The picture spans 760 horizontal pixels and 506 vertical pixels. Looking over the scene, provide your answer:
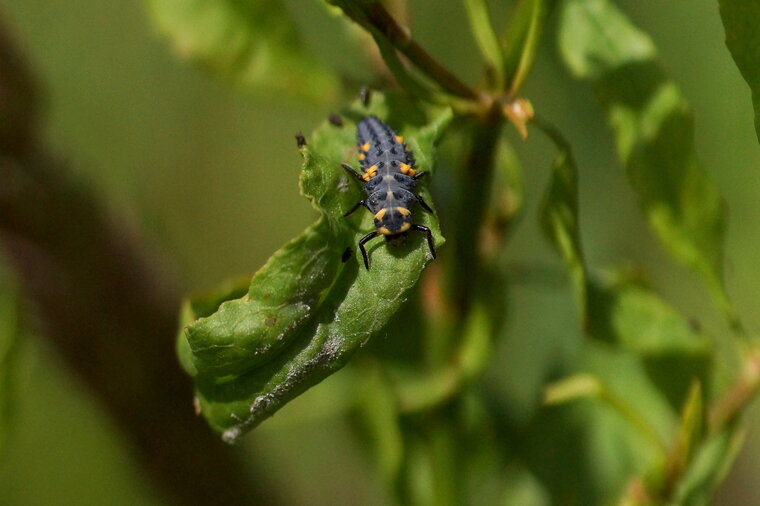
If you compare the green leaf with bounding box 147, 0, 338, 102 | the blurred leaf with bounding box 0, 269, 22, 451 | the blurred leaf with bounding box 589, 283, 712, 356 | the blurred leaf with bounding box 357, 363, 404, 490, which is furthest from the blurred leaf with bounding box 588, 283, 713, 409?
the blurred leaf with bounding box 0, 269, 22, 451

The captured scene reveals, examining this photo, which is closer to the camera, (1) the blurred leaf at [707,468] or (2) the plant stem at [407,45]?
(2) the plant stem at [407,45]

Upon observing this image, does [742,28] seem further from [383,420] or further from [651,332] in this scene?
[383,420]

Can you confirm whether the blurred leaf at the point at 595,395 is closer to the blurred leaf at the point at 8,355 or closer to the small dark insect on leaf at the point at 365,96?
the small dark insect on leaf at the point at 365,96

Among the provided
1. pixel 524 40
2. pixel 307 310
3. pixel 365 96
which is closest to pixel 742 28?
pixel 524 40

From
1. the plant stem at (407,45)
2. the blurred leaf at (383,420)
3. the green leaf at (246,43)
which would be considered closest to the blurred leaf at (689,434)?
the blurred leaf at (383,420)

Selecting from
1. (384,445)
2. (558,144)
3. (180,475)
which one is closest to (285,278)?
(558,144)

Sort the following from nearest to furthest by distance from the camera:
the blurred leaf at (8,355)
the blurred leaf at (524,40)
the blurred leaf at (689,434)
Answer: the blurred leaf at (524,40) < the blurred leaf at (689,434) < the blurred leaf at (8,355)
